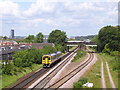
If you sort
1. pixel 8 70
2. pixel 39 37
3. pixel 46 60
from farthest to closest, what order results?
pixel 39 37 < pixel 46 60 < pixel 8 70

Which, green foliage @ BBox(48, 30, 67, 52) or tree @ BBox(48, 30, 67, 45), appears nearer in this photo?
green foliage @ BBox(48, 30, 67, 52)

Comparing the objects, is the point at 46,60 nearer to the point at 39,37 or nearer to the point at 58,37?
the point at 58,37

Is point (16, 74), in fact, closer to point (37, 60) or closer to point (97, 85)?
point (97, 85)

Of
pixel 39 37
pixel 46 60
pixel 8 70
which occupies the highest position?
pixel 39 37

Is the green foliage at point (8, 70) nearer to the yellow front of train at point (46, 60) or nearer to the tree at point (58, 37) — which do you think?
the yellow front of train at point (46, 60)

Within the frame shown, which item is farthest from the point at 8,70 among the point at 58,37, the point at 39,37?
the point at 39,37

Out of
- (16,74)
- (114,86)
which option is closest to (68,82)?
(114,86)

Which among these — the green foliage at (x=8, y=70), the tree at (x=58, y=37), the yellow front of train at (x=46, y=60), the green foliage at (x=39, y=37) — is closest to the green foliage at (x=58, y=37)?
the tree at (x=58, y=37)

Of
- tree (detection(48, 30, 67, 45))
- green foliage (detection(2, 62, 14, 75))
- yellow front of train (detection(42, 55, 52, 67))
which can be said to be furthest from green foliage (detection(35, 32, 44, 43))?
green foliage (detection(2, 62, 14, 75))

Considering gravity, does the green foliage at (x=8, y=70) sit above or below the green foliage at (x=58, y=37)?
below

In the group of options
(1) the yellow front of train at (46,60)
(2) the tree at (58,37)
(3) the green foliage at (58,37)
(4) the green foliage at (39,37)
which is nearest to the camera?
(1) the yellow front of train at (46,60)

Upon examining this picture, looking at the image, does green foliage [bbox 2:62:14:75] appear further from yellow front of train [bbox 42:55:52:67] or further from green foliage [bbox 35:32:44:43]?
green foliage [bbox 35:32:44:43]

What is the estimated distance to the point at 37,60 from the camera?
43.3m

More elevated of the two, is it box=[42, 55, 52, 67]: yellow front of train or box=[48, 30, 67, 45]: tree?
box=[48, 30, 67, 45]: tree
